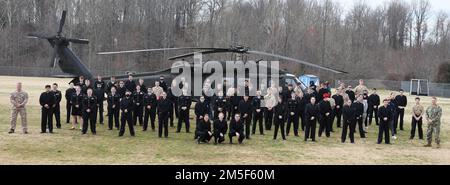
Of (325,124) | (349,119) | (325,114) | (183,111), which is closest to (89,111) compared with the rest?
(183,111)

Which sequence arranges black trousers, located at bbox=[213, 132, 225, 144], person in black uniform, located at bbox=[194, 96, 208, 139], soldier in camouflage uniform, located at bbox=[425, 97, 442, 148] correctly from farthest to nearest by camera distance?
person in black uniform, located at bbox=[194, 96, 208, 139] → soldier in camouflage uniform, located at bbox=[425, 97, 442, 148] → black trousers, located at bbox=[213, 132, 225, 144]

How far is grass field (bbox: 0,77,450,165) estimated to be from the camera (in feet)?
35.8

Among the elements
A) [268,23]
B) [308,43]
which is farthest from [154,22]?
[308,43]

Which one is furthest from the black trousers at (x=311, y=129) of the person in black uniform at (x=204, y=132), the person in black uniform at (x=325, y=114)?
the person in black uniform at (x=204, y=132)

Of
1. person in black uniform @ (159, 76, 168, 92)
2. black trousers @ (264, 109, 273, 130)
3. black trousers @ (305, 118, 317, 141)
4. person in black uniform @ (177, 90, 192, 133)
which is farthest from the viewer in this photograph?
person in black uniform @ (159, 76, 168, 92)

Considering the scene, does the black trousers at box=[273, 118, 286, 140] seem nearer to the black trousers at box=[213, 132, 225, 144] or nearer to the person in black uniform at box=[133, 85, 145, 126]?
the black trousers at box=[213, 132, 225, 144]

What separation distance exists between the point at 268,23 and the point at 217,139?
57495mm

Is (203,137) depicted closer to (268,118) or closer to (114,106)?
(114,106)

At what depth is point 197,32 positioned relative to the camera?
6962 cm

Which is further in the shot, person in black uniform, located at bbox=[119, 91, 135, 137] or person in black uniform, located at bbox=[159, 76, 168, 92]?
person in black uniform, located at bbox=[159, 76, 168, 92]

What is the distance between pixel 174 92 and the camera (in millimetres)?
17250

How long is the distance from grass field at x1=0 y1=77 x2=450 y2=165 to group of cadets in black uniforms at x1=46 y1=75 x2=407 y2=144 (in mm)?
451

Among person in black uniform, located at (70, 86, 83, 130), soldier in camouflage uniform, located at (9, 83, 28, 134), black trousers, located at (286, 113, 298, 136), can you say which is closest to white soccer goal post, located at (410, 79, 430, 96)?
black trousers, located at (286, 113, 298, 136)

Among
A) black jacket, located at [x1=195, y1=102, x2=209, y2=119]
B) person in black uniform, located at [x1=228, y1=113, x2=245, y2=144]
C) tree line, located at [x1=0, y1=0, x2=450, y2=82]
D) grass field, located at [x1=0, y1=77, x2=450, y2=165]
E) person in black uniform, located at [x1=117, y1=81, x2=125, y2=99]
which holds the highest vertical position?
tree line, located at [x1=0, y1=0, x2=450, y2=82]
